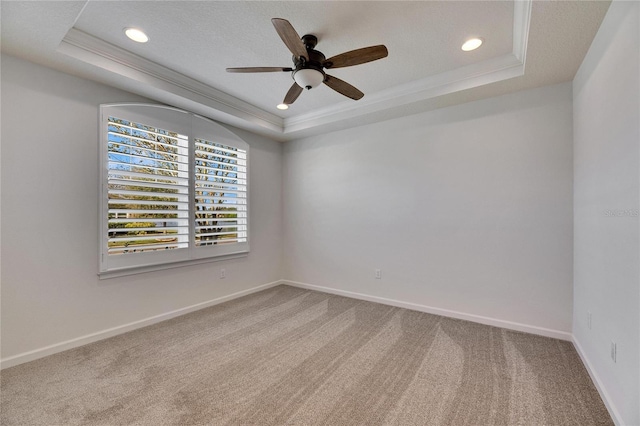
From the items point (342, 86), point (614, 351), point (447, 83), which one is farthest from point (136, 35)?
point (614, 351)

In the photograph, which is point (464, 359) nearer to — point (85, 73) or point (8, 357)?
point (8, 357)

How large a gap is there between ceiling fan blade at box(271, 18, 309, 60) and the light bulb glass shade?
0.10 meters

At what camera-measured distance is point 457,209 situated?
3230mm

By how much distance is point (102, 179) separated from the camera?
107 inches

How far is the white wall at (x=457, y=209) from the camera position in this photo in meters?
2.71

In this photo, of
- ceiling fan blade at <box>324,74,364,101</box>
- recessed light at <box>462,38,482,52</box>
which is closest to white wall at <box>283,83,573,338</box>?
recessed light at <box>462,38,482,52</box>

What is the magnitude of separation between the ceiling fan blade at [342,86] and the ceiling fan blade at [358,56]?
191mm

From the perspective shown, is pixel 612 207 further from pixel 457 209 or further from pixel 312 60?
pixel 312 60

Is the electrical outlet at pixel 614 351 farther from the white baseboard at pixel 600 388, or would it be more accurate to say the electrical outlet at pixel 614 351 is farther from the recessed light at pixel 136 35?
the recessed light at pixel 136 35

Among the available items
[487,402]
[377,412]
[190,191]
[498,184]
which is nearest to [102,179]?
[190,191]

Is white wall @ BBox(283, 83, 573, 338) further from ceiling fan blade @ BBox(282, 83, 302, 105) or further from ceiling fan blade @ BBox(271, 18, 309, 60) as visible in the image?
ceiling fan blade @ BBox(271, 18, 309, 60)

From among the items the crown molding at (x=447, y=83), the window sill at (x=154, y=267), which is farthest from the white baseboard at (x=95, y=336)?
the crown molding at (x=447, y=83)

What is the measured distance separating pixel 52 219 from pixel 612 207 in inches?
173

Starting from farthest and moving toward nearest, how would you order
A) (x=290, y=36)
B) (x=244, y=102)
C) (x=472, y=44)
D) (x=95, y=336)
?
1. (x=244, y=102)
2. (x=95, y=336)
3. (x=472, y=44)
4. (x=290, y=36)
